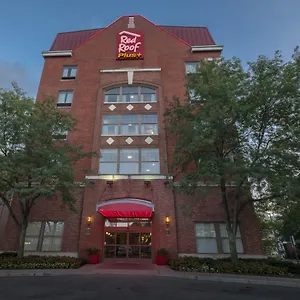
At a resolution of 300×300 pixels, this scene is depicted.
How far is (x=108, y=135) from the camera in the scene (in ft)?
65.3

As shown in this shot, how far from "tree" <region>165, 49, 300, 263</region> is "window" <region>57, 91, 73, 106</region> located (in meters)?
13.6

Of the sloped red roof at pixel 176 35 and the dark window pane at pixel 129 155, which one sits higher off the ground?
the sloped red roof at pixel 176 35

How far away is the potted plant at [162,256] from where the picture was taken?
15195mm

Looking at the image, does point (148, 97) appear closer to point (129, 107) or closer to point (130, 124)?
point (129, 107)

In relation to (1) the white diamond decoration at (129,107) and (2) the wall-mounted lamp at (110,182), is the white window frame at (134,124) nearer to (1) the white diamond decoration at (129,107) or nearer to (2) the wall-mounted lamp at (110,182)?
(1) the white diamond decoration at (129,107)

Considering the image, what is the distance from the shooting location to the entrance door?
54.9 ft

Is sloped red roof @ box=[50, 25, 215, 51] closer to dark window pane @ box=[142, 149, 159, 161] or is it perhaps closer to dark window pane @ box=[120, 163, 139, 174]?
dark window pane @ box=[142, 149, 159, 161]

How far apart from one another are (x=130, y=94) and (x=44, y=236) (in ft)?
48.1

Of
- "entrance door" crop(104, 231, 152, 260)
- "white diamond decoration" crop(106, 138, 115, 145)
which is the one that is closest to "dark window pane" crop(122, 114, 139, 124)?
"white diamond decoration" crop(106, 138, 115, 145)

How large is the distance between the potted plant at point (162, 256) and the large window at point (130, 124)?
9722 mm

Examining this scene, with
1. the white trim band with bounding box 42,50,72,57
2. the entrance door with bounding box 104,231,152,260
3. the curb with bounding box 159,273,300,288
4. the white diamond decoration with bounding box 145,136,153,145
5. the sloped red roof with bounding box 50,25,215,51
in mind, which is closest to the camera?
the curb with bounding box 159,273,300,288

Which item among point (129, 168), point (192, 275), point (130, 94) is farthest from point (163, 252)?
point (130, 94)

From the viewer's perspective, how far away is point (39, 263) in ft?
41.7

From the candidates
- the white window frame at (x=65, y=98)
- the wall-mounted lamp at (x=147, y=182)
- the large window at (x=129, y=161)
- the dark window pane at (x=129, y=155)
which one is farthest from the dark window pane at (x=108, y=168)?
the white window frame at (x=65, y=98)
